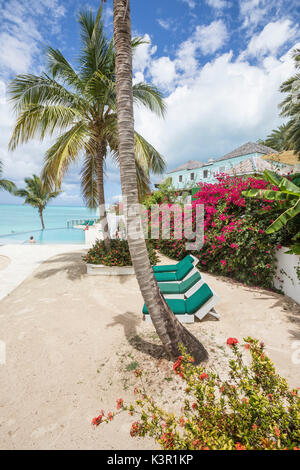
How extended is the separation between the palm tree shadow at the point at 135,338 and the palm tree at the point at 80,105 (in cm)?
409

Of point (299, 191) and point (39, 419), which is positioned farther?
point (299, 191)

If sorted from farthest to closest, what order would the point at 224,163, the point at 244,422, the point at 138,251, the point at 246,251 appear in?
1. the point at 224,163
2. the point at 246,251
3. the point at 138,251
4. the point at 244,422

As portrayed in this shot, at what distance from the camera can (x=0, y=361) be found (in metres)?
3.27

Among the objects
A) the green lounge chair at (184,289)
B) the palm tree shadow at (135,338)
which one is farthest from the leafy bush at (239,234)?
the palm tree shadow at (135,338)

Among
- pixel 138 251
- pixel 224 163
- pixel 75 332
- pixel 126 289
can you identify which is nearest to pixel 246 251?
pixel 126 289

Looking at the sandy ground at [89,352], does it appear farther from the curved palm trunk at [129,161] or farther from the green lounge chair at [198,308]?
the curved palm trunk at [129,161]

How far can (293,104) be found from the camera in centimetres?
1942

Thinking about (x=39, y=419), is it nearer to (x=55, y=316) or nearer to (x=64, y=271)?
(x=55, y=316)

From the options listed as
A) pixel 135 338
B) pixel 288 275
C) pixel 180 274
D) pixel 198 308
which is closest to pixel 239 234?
pixel 288 275

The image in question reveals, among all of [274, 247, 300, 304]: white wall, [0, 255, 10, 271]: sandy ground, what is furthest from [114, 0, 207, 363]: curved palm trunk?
[0, 255, 10, 271]: sandy ground

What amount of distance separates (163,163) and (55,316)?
20.2 feet

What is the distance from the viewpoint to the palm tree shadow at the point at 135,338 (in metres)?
3.31

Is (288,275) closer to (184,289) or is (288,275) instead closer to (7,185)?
(184,289)

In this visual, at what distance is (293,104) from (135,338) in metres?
26.0
